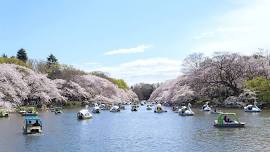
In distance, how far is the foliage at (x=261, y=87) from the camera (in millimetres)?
79188

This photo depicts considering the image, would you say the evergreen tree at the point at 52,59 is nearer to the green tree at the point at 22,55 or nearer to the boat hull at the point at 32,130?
the green tree at the point at 22,55

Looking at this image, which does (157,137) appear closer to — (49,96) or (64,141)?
(64,141)

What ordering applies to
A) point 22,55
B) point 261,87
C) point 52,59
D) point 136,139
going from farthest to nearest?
point 52,59, point 22,55, point 261,87, point 136,139

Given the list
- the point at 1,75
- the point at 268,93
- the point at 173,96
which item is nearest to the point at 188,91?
the point at 173,96

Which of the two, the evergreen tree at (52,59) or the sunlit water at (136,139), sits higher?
the evergreen tree at (52,59)

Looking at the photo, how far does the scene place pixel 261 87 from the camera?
262ft

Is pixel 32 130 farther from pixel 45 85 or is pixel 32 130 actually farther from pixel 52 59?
pixel 52 59

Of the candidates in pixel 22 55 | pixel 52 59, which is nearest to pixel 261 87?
pixel 22 55

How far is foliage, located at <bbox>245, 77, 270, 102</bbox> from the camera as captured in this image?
79188 mm

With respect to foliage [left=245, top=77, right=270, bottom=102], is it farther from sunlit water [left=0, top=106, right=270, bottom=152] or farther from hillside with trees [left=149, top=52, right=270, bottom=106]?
sunlit water [left=0, top=106, right=270, bottom=152]

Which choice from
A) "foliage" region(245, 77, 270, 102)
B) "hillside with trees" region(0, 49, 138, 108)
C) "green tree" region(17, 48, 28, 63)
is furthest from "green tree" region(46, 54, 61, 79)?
"foliage" region(245, 77, 270, 102)

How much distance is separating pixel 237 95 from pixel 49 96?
36854 mm

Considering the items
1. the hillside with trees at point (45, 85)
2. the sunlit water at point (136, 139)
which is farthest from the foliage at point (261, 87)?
the hillside with trees at point (45, 85)

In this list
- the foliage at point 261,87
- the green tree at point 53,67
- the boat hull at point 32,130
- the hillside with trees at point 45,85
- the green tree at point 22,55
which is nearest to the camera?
the boat hull at point 32,130
